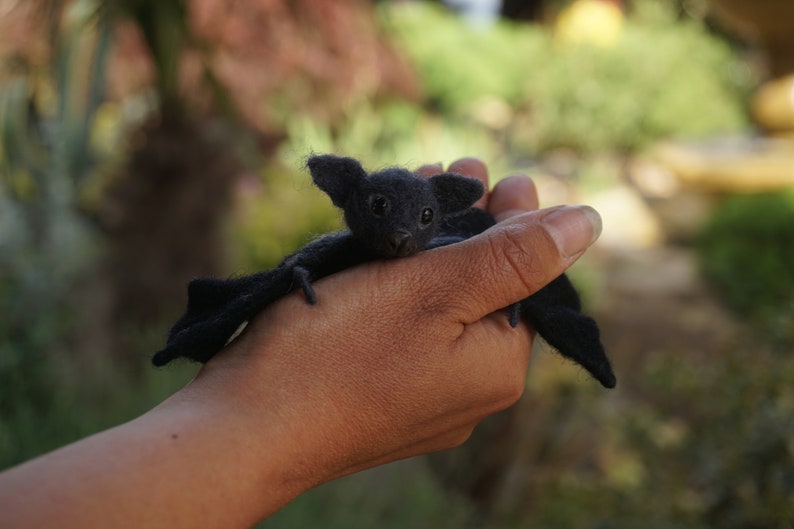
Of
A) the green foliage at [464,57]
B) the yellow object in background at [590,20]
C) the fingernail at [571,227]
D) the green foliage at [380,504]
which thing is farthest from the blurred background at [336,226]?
the yellow object in background at [590,20]

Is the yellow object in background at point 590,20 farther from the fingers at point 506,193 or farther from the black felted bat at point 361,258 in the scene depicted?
the black felted bat at point 361,258

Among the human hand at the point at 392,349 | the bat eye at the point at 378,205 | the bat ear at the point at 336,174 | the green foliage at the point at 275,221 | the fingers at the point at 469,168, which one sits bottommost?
the green foliage at the point at 275,221

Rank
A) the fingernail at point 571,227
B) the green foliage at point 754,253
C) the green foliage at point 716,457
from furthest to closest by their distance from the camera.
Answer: the green foliage at point 754,253 → the green foliage at point 716,457 → the fingernail at point 571,227

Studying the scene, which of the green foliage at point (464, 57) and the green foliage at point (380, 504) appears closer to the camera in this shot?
the green foliage at point (380, 504)

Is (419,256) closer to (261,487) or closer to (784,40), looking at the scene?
(261,487)

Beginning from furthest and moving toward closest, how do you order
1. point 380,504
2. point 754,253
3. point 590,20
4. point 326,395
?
point 590,20 < point 754,253 < point 380,504 < point 326,395

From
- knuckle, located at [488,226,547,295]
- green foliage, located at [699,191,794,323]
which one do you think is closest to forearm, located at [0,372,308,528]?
knuckle, located at [488,226,547,295]

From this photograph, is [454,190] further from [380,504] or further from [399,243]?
[380,504]

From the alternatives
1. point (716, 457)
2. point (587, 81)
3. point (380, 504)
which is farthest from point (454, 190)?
point (587, 81)
